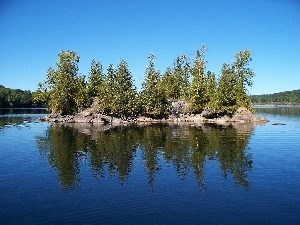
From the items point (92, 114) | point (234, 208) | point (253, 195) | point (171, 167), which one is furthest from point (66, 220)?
point (92, 114)

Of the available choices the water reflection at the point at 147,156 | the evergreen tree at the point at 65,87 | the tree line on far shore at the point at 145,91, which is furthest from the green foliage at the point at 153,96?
the water reflection at the point at 147,156

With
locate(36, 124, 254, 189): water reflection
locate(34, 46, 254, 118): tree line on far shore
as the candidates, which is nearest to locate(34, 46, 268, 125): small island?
locate(34, 46, 254, 118): tree line on far shore

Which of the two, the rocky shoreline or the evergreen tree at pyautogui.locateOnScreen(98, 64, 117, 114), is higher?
the evergreen tree at pyautogui.locateOnScreen(98, 64, 117, 114)

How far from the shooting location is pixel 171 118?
122m

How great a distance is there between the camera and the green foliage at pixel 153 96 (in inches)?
4635

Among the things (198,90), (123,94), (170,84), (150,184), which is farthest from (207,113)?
(150,184)

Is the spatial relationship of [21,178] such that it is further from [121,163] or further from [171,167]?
[171,167]

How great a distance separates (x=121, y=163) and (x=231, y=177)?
14478 mm

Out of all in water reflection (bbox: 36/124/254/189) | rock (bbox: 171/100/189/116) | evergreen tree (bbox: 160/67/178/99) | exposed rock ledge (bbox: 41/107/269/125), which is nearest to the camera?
water reflection (bbox: 36/124/254/189)

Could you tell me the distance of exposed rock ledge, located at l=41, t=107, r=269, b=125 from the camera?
11481 centimetres

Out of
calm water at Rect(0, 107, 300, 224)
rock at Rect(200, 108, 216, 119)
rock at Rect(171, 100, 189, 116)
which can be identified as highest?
rock at Rect(171, 100, 189, 116)

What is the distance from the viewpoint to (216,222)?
2164 centimetres

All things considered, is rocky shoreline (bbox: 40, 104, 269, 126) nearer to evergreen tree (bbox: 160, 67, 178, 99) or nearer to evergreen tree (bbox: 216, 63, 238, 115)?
evergreen tree (bbox: 216, 63, 238, 115)

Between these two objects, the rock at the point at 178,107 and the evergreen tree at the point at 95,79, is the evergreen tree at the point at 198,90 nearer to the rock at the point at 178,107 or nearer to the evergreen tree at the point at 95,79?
the rock at the point at 178,107
